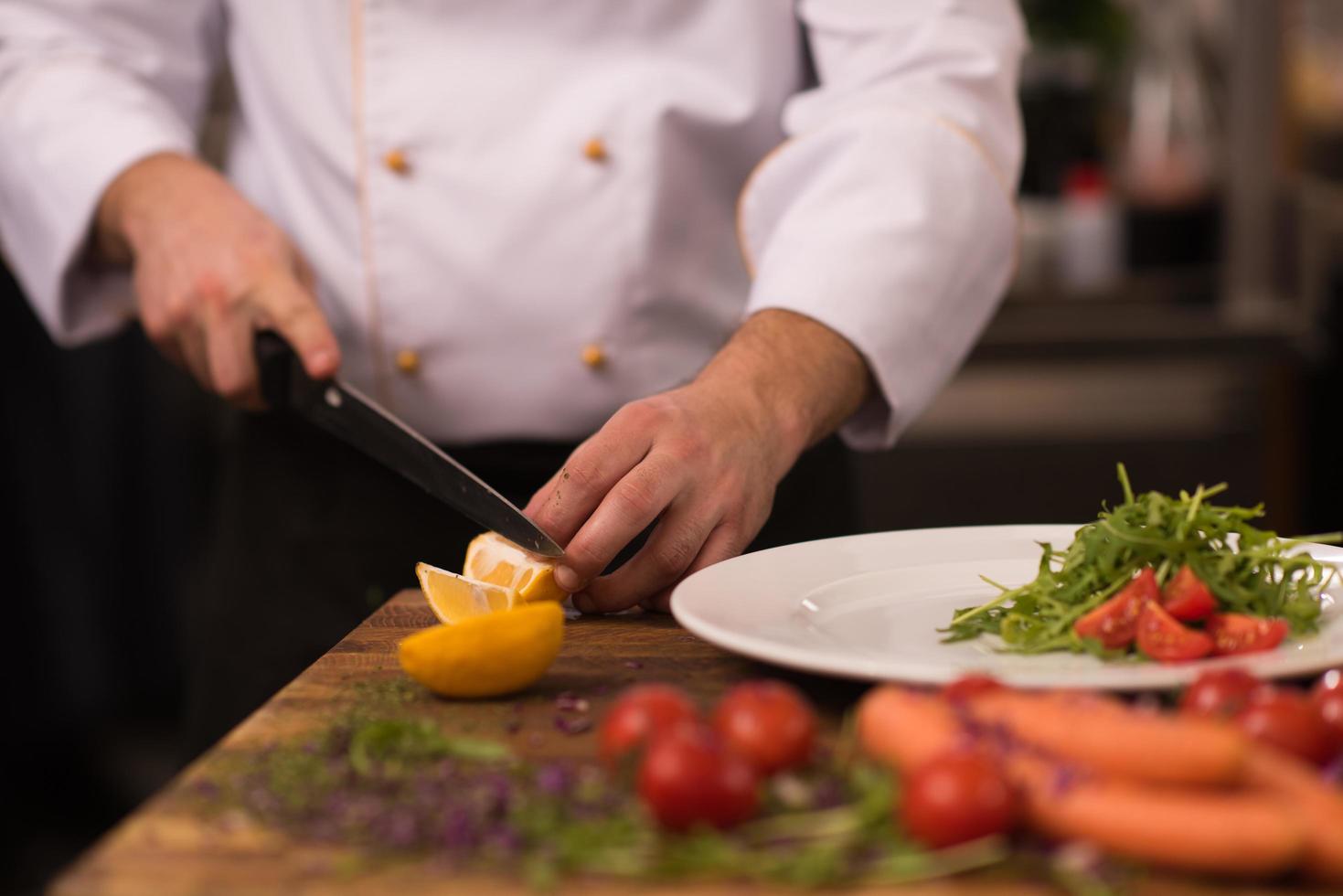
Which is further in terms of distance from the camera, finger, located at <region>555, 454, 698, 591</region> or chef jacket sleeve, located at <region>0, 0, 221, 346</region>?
chef jacket sleeve, located at <region>0, 0, 221, 346</region>

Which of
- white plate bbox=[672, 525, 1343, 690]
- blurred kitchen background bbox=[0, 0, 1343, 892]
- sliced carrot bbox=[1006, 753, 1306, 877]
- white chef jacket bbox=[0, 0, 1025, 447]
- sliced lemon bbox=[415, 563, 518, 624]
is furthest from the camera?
blurred kitchen background bbox=[0, 0, 1343, 892]

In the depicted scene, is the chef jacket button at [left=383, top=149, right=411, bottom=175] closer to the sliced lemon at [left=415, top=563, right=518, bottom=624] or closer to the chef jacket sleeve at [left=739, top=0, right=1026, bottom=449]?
the chef jacket sleeve at [left=739, top=0, right=1026, bottom=449]

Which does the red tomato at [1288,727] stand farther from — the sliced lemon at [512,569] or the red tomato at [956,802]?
the sliced lemon at [512,569]

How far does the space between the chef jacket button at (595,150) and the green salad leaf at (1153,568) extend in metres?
0.64

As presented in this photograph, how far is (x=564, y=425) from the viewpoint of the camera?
149 cm

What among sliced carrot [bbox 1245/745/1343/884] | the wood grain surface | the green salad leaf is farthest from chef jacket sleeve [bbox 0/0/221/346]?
sliced carrot [bbox 1245/745/1343/884]

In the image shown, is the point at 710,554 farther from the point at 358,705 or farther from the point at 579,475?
the point at 358,705

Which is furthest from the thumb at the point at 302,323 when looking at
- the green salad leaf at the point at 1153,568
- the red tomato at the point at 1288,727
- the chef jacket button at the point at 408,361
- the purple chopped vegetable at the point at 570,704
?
the red tomato at the point at 1288,727

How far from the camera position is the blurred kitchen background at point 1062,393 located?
2.82 meters

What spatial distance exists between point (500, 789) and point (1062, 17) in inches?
115

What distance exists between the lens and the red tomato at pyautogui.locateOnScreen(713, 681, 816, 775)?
2.27ft

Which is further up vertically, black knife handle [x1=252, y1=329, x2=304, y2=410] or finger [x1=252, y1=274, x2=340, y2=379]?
finger [x1=252, y1=274, x2=340, y2=379]

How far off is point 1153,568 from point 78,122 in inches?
43.2

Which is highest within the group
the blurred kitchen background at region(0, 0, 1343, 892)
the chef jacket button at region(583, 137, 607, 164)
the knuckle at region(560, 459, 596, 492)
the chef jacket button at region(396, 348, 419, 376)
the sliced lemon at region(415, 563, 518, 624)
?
the chef jacket button at region(583, 137, 607, 164)
